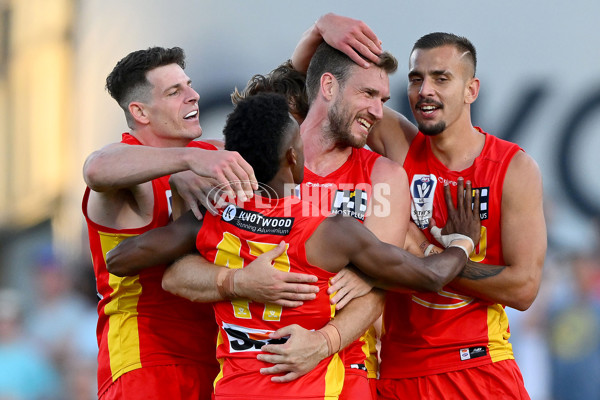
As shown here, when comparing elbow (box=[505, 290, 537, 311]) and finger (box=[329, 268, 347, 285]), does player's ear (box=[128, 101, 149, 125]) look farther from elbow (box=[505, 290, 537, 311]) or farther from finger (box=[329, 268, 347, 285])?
elbow (box=[505, 290, 537, 311])

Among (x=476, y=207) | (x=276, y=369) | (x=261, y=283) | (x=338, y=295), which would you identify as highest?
(x=476, y=207)

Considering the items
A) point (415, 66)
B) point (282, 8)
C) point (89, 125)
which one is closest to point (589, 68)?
point (282, 8)

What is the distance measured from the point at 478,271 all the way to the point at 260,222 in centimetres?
134

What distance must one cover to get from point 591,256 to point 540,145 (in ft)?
4.17

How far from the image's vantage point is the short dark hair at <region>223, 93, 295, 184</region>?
3.23 m

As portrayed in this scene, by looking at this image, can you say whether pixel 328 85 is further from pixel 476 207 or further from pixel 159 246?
pixel 159 246

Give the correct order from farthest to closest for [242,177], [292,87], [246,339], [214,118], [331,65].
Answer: [214,118] → [292,87] → [331,65] → [246,339] → [242,177]

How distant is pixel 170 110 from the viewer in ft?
14.5

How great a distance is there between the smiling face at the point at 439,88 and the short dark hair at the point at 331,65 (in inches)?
7.1

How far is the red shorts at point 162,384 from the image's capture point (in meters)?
4.02

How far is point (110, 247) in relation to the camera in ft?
13.6

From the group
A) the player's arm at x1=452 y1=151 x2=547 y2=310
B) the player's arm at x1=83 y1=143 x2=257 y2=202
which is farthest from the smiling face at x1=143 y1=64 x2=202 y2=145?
the player's arm at x1=452 y1=151 x2=547 y2=310

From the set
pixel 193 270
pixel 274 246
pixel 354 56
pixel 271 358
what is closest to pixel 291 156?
pixel 274 246

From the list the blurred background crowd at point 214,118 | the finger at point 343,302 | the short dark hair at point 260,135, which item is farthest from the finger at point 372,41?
the blurred background crowd at point 214,118
